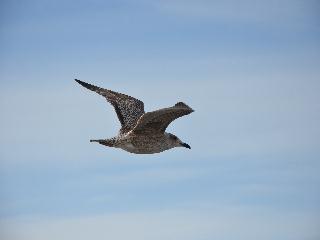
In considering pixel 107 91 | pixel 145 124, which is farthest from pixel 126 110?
pixel 145 124

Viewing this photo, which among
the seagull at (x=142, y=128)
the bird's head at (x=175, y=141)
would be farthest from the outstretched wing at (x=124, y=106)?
the bird's head at (x=175, y=141)

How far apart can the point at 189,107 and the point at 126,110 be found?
25.5 ft

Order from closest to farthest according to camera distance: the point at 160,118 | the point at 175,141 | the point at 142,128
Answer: the point at 160,118 → the point at 142,128 → the point at 175,141

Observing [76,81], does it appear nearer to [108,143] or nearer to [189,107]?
[108,143]

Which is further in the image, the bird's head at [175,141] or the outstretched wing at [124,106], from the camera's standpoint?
the outstretched wing at [124,106]

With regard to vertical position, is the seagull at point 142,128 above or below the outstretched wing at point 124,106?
below

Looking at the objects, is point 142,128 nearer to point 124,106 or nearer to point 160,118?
point 160,118

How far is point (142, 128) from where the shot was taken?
2355 cm

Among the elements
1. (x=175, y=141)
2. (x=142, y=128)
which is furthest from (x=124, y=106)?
(x=142, y=128)

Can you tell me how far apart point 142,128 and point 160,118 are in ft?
3.82

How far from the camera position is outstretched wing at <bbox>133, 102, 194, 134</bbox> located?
790 inches

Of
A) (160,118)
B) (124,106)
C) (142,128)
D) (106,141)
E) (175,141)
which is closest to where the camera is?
(160,118)

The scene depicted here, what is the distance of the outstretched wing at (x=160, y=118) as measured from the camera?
20078 millimetres

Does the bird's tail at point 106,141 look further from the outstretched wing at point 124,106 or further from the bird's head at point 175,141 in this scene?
the bird's head at point 175,141
